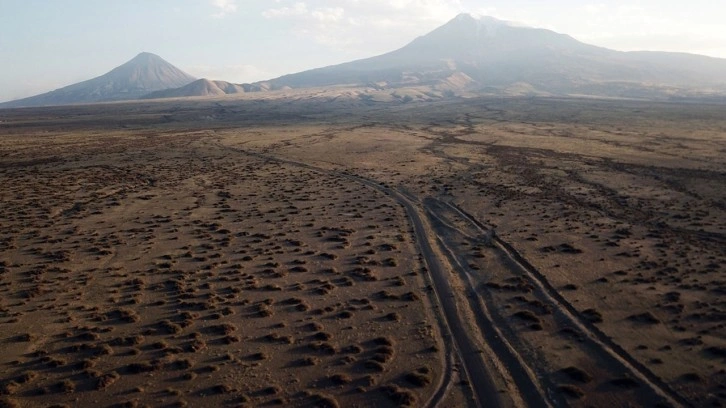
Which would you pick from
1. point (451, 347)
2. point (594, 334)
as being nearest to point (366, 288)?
point (451, 347)

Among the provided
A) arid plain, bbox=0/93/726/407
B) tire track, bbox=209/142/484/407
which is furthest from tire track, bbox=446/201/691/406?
tire track, bbox=209/142/484/407

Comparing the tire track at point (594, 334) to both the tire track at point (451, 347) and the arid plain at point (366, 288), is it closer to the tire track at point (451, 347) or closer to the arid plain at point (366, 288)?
the arid plain at point (366, 288)

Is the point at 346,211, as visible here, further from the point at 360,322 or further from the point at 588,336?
the point at 588,336

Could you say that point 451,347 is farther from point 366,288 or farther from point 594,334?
point 366,288

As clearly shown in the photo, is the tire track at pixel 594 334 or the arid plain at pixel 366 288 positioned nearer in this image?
the tire track at pixel 594 334

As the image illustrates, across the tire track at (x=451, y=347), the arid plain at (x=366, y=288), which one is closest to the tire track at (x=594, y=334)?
the arid plain at (x=366, y=288)

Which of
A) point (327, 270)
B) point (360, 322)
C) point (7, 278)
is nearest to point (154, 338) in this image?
point (360, 322)

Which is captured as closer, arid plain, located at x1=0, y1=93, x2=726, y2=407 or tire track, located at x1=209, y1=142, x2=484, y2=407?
tire track, located at x1=209, y1=142, x2=484, y2=407

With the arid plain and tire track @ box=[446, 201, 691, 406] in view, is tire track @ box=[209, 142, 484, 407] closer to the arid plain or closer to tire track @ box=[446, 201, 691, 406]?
the arid plain
